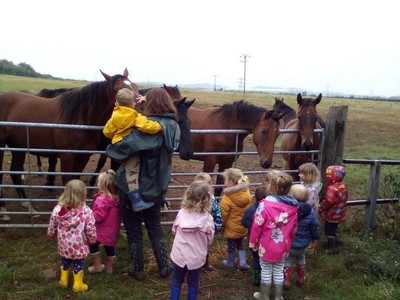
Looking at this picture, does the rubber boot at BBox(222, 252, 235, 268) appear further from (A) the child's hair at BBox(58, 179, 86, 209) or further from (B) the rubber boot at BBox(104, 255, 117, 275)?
(A) the child's hair at BBox(58, 179, 86, 209)

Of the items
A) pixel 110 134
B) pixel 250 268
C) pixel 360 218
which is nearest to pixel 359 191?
pixel 360 218

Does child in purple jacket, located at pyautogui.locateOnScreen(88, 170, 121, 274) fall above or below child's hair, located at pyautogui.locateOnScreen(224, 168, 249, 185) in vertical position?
below

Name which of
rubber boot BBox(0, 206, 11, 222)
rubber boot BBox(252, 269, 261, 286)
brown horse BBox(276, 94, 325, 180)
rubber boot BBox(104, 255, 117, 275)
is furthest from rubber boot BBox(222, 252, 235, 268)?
rubber boot BBox(0, 206, 11, 222)

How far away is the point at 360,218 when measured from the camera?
5836 millimetres

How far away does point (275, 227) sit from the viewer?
3482mm

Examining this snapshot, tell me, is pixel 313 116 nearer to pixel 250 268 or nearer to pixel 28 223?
pixel 250 268

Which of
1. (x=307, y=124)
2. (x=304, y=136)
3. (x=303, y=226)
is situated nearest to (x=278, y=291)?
(x=303, y=226)

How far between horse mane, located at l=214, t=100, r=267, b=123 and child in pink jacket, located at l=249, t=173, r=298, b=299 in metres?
2.18

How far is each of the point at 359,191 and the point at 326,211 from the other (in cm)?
379

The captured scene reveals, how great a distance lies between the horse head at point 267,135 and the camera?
5270 millimetres

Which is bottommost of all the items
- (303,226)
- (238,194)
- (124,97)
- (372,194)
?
(372,194)

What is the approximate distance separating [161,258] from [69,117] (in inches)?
93.8

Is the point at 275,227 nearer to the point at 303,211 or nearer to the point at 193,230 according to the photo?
the point at 303,211

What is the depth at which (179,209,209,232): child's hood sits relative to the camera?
3268mm
